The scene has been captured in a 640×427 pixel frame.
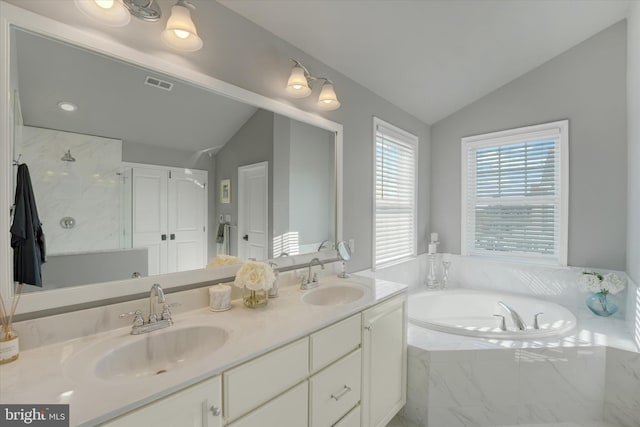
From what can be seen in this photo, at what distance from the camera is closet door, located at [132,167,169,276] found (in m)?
1.33

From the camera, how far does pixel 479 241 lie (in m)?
3.38

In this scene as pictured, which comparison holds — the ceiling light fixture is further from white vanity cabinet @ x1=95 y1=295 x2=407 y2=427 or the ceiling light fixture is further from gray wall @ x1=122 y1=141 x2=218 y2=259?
white vanity cabinet @ x1=95 y1=295 x2=407 y2=427

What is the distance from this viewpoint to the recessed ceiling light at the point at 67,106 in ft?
3.63

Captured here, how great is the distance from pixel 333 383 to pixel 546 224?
2.78 meters

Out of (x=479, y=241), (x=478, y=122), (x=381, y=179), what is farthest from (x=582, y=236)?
(x=381, y=179)

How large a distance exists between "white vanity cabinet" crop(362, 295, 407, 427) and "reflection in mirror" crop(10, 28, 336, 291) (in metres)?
0.68

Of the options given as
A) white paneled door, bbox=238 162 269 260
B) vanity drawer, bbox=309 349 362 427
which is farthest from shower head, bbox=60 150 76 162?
vanity drawer, bbox=309 349 362 427

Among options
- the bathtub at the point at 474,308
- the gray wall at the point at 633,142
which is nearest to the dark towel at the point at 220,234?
the bathtub at the point at 474,308

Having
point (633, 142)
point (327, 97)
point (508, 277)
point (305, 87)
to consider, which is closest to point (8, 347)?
point (305, 87)

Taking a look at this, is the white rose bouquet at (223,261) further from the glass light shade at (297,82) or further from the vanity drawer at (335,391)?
the glass light shade at (297,82)

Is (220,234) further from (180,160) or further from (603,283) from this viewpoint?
(603,283)

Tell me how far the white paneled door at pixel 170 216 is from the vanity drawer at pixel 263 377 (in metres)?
0.63

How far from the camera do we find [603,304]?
2.51 m

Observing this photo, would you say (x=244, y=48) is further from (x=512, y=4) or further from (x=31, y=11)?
(x=512, y=4)
